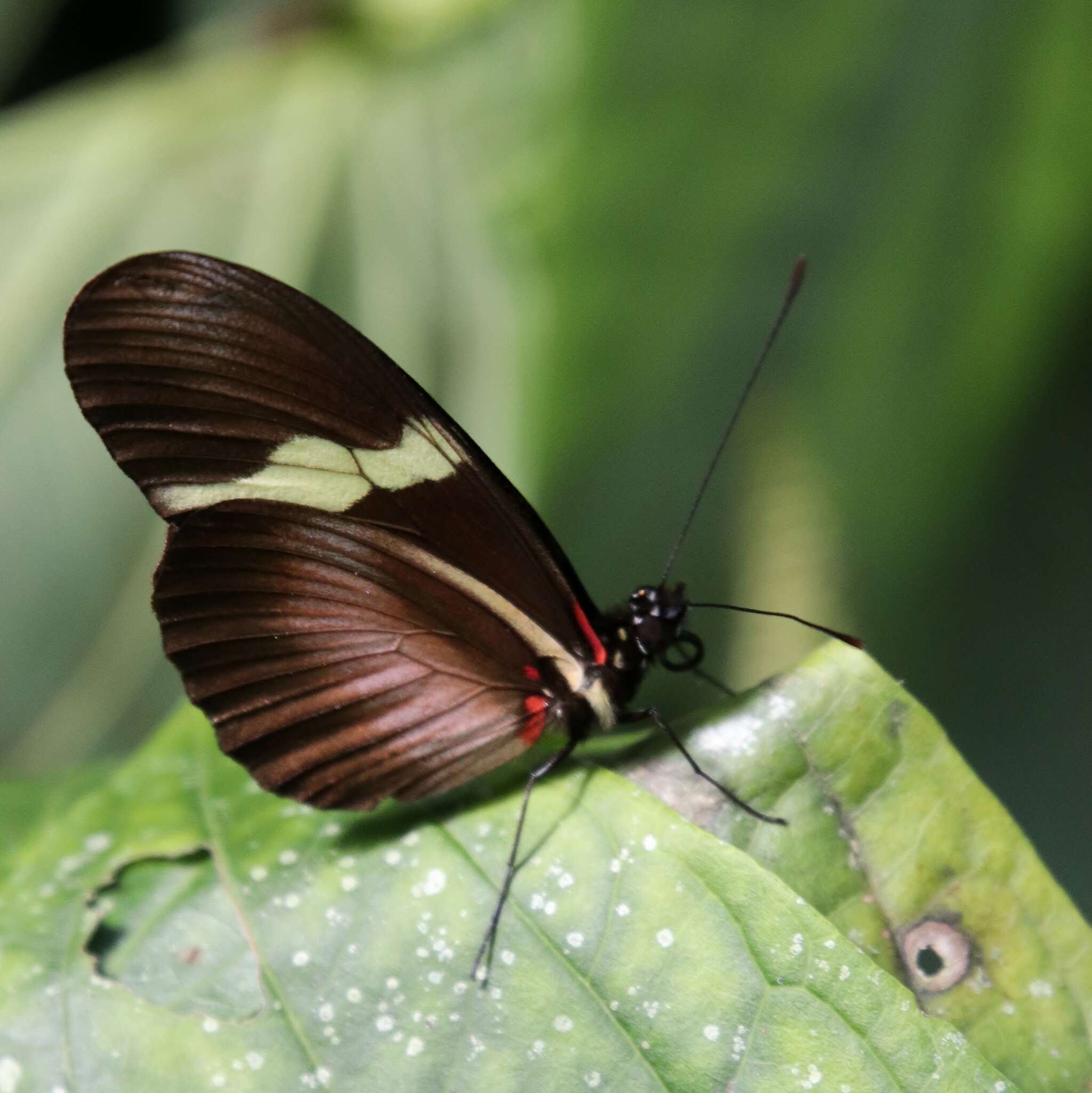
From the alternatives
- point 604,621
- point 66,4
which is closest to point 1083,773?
point 604,621

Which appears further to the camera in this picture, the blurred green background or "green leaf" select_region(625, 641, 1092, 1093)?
the blurred green background

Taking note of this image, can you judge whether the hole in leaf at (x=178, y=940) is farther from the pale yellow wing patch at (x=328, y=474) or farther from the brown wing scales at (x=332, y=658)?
the pale yellow wing patch at (x=328, y=474)

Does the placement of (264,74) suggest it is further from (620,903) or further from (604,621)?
(620,903)

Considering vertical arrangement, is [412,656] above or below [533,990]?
above

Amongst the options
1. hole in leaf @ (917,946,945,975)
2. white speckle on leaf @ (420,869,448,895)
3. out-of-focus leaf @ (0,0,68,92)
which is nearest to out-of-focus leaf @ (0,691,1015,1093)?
white speckle on leaf @ (420,869,448,895)

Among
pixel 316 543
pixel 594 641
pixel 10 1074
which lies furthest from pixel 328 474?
pixel 10 1074

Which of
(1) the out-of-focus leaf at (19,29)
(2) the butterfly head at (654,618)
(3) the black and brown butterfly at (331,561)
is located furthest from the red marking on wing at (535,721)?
(1) the out-of-focus leaf at (19,29)

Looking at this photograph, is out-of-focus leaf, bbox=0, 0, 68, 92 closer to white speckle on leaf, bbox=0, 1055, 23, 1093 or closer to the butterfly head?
the butterfly head
